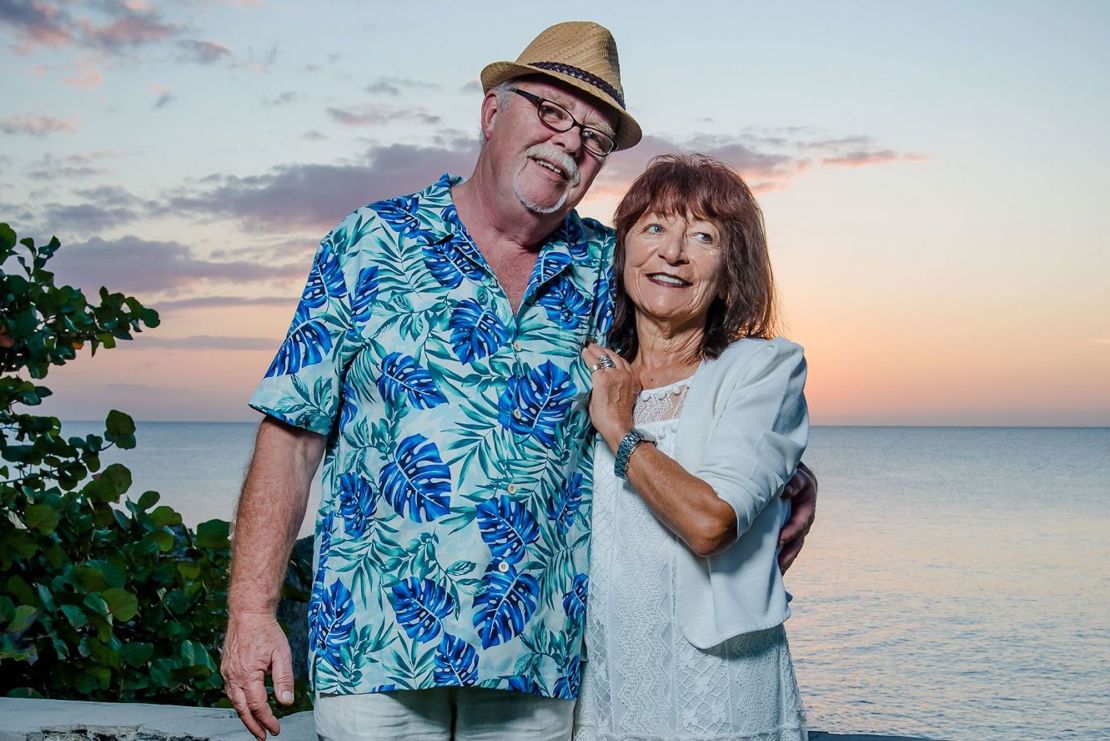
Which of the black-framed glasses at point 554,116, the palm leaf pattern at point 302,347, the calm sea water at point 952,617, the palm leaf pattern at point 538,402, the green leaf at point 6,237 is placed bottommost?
the calm sea water at point 952,617

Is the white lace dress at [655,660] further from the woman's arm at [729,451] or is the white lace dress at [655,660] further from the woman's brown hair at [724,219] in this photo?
the woman's brown hair at [724,219]

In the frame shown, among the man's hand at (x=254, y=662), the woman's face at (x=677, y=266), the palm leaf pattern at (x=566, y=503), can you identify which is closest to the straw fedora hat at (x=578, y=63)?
the woman's face at (x=677, y=266)

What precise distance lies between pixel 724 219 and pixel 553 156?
0.40 metres

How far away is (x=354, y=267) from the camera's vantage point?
2412 millimetres

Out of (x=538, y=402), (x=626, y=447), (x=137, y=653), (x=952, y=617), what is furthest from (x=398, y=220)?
(x=952, y=617)

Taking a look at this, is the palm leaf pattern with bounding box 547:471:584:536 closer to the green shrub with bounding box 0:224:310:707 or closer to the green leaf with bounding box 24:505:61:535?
the green shrub with bounding box 0:224:310:707

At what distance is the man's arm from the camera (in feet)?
7.61

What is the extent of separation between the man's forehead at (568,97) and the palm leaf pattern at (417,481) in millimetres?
829

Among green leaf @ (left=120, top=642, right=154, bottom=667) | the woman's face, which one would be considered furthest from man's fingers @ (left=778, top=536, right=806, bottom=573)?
green leaf @ (left=120, top=642, right=154, bottom=667)

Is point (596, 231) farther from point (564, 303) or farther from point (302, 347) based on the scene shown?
point (302, 347)

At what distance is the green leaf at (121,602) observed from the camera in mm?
3322

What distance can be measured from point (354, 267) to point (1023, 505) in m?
28.8

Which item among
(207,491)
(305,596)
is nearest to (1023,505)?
(207,491)

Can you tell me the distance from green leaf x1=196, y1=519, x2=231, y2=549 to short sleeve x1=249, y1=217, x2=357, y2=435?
139 cm
